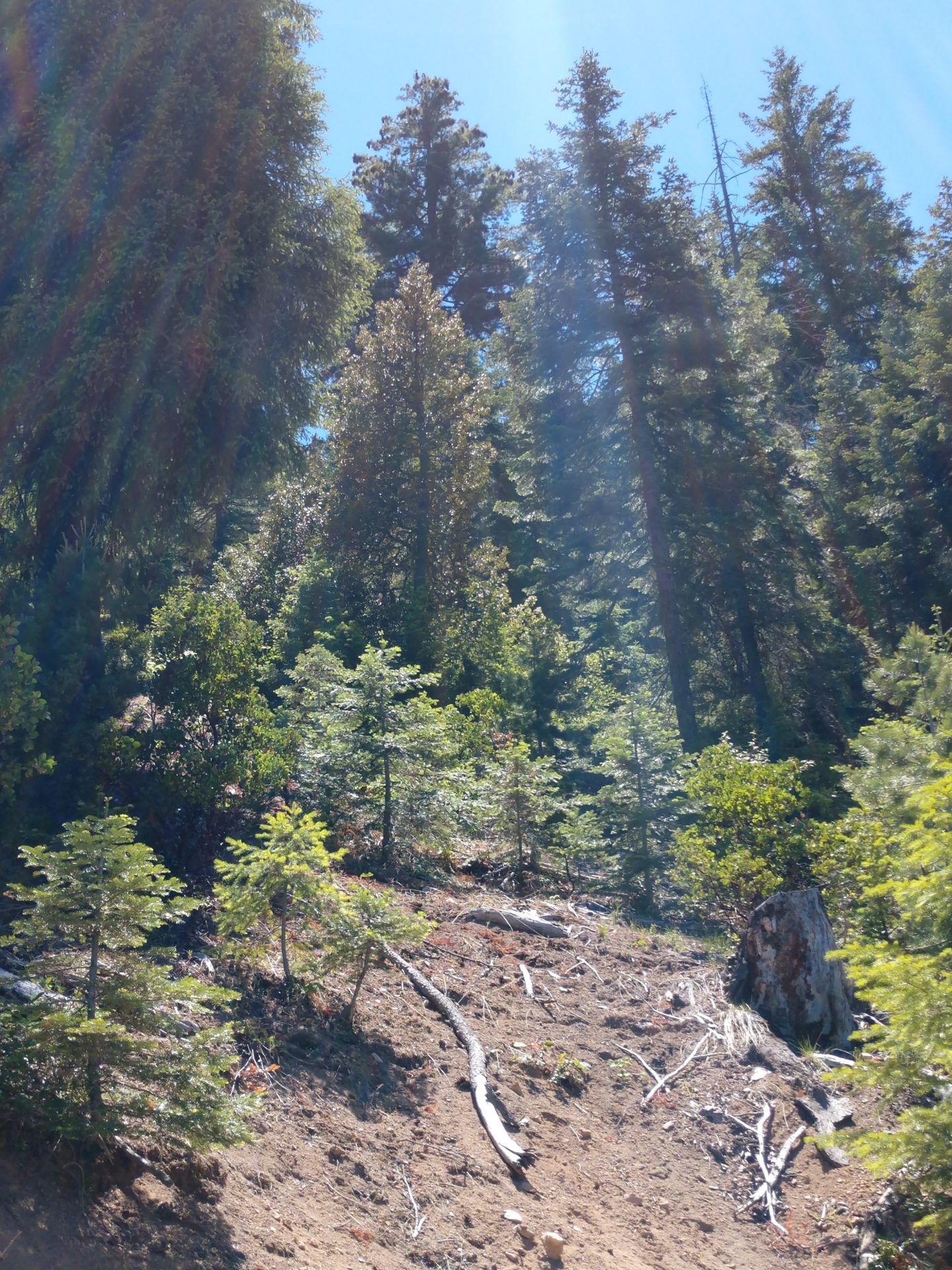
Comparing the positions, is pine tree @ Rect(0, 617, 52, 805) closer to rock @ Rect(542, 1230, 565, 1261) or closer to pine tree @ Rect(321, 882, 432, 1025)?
pine tree @ Rect(321, 882, 432, 1025)

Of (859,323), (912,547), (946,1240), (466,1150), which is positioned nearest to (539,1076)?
(466,1150)

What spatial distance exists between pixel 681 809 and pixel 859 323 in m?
20.9

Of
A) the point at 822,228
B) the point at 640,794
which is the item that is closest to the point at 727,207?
the point at 822,228

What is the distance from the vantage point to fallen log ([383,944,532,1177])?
5.43 m

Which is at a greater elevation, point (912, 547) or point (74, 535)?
point (912, 547)

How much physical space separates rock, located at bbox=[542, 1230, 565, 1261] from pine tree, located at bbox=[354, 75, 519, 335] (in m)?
27.1

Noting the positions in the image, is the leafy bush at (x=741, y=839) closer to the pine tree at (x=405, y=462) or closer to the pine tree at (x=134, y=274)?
the pine tree at (x=134, y=274)

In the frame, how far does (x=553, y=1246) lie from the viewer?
4.75 m

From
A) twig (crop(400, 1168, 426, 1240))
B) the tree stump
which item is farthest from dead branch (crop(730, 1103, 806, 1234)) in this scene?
twig (crop(400, 1168, 426, 1240))

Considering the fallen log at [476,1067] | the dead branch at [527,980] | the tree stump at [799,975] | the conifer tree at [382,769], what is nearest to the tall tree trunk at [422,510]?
the conifer tree at [382,769]

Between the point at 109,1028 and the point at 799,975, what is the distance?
18.6 ft

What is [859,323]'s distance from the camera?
27188 mm

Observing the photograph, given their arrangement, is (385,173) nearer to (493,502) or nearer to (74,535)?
(493,502)

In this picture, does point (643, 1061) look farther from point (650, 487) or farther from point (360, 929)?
point (650, 487)
